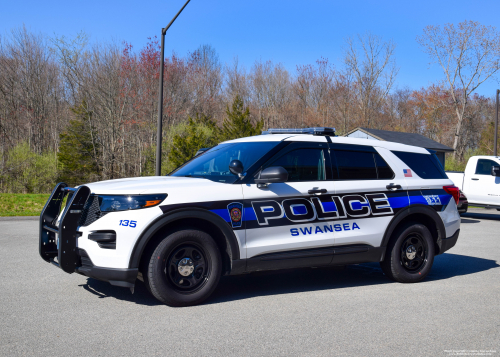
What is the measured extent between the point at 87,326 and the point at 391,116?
198 ft

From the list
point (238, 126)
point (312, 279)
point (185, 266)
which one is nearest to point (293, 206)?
point (185, 266)

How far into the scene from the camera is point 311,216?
5.64m

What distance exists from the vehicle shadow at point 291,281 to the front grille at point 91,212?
3.46 ft

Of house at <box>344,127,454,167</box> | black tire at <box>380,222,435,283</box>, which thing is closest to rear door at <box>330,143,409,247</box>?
black tire at <box>380,222,435,283</box>

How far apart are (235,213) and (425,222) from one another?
3106mm

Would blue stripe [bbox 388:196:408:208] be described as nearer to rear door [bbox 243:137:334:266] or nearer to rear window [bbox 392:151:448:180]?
rear window [bbox 392:151:448:180]

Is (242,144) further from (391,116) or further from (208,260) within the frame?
(391,116)

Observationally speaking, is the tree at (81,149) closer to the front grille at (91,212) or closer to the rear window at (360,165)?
the rear window at (360,165)

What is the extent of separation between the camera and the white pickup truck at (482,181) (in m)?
16.2

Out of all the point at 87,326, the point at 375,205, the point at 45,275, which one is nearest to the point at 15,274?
the point at 45,275

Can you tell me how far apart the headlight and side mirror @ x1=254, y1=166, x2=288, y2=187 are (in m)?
1.16

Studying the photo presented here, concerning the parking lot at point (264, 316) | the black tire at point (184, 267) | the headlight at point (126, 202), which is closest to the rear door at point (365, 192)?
the parking lot at point (264, 316)

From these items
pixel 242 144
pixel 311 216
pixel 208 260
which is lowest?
pixel 208 260

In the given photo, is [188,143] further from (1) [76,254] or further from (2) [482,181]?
(1) [76,254]
